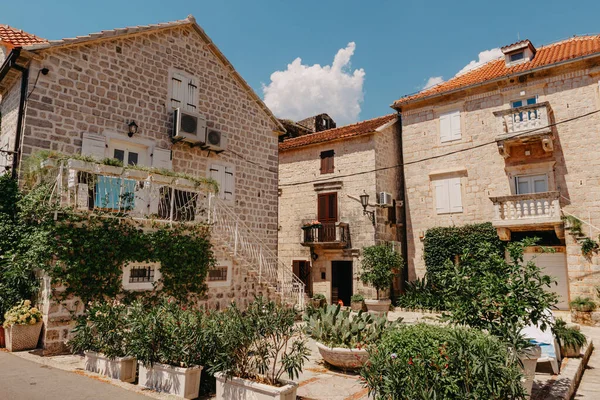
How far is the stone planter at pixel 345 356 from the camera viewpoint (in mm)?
6809

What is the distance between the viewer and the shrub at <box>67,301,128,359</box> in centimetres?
629

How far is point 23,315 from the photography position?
7.66m

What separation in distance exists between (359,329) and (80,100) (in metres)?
8.70

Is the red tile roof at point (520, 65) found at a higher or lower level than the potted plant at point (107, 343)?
higher

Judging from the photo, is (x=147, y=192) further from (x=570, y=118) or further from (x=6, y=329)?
(x=570, y=118)

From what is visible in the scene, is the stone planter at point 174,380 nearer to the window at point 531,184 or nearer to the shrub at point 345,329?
the shrub at point 345,329

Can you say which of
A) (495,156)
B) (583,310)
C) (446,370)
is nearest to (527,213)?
(495,156)

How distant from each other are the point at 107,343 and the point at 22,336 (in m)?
2.63

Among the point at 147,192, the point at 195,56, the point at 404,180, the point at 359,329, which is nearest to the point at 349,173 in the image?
the point at 404,180

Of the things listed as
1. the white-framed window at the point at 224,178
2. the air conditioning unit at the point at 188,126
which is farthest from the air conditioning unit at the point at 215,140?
the white-framed window at the point at 224,178

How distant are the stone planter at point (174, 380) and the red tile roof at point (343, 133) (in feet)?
45.8

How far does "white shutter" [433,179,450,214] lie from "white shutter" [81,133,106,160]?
13.0 m

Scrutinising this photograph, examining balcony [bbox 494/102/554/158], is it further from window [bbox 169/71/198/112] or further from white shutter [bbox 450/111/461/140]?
window [bbox 169/71/198/112]

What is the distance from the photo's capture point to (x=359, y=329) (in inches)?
286
